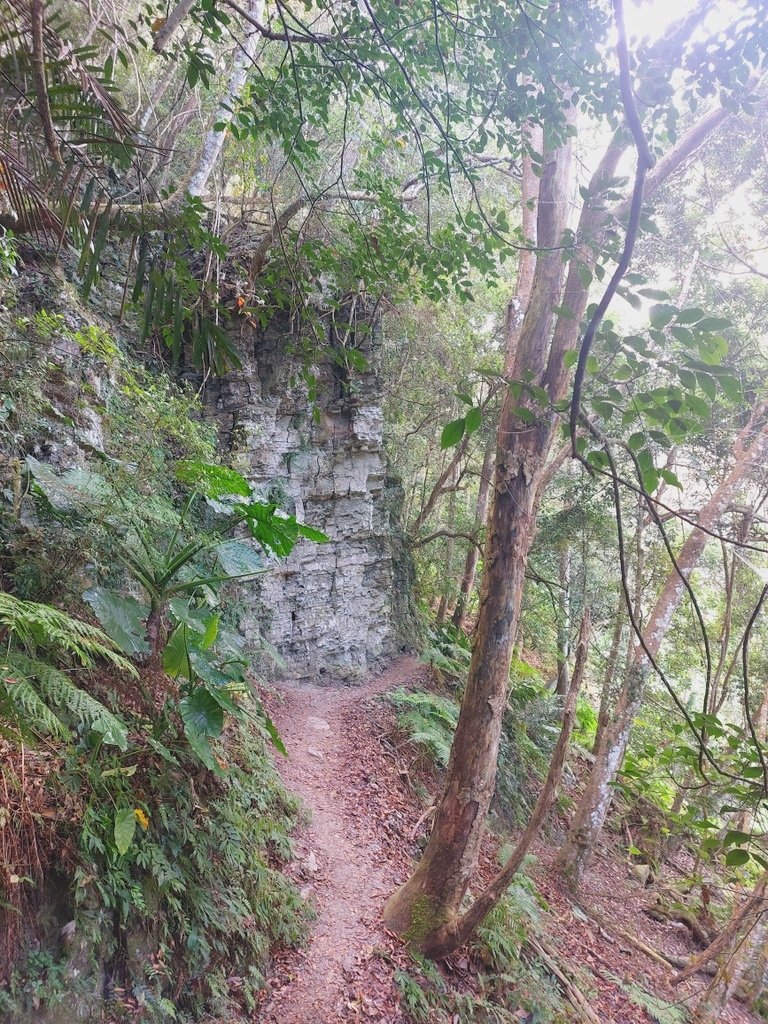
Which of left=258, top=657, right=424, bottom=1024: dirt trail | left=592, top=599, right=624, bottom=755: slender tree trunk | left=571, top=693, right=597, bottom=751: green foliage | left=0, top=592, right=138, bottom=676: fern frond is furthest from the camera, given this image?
left=571, top=693, right=597, bottom=751: green foliage

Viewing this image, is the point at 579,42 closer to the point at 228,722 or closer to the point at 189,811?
the point at 189,811

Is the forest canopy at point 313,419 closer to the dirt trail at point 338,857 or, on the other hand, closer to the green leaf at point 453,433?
the green leaf at point 453,433

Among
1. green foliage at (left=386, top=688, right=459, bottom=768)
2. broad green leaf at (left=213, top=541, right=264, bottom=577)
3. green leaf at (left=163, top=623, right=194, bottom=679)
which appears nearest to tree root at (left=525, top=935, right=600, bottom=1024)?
green foliage at (left=386, top=688, right=459, bottom=768)

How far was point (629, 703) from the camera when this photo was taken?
712 cm

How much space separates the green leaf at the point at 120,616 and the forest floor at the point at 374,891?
226 centimetres

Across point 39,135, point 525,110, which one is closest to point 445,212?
point 525,110

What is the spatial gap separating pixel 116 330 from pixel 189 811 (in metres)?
5.90

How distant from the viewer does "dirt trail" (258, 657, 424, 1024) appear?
11.2 ft

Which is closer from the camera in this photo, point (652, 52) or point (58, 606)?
point (652, 52)

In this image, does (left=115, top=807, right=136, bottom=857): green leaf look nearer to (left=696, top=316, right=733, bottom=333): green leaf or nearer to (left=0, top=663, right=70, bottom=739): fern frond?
(left=0, top=663, right=70, bottom=739): fern frond

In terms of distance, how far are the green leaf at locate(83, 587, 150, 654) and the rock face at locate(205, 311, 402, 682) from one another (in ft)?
14.9

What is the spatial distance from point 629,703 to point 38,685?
6.92m

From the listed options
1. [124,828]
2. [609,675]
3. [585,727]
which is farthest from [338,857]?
[585,727]

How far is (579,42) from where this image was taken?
2191 millimetres
